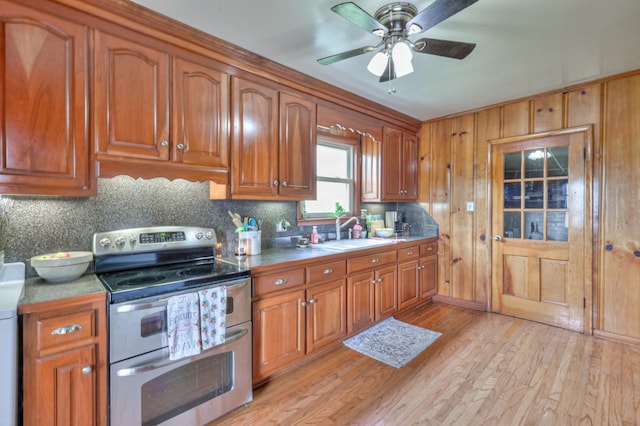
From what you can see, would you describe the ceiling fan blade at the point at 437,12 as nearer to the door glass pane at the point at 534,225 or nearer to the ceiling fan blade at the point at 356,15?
the ceiling fan blade at the point at 356,15

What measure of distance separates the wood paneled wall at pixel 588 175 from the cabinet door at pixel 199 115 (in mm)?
2930

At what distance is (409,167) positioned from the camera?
410cm

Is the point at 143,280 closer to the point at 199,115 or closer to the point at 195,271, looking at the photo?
the point at 195,271

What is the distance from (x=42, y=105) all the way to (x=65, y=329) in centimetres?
111

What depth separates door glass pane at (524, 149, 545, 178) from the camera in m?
3.24

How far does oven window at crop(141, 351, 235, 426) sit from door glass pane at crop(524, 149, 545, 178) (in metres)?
3.49

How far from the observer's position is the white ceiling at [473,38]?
1.75 metres

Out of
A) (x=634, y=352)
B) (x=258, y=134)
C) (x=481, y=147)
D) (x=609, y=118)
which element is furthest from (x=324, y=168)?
(x=634, y=352)

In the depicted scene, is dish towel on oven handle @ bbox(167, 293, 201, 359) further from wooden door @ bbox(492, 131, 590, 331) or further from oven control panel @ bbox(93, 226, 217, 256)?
wooden door @ bbox(492, 131, 590, 331)

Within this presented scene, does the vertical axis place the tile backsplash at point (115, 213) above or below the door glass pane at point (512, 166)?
below

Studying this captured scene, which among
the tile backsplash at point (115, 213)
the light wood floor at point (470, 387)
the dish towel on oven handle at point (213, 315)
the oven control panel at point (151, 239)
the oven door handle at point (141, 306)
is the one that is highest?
the tile backsplash at point (115, 213)

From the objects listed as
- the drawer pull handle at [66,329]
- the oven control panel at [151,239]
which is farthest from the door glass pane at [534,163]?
the drawer pull handle at [66,329]

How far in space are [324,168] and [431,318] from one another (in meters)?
2.12

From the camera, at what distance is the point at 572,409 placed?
6.27ft
